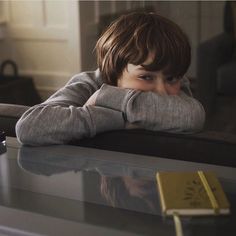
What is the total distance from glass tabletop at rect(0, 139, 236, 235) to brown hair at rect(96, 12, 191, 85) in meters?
0.29

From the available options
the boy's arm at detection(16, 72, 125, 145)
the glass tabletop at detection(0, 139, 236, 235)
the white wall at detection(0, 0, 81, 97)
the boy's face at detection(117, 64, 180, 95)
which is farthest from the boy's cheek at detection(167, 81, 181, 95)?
the white wall at detection(0, 0, 81, 97)

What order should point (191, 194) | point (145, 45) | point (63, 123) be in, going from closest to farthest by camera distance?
point (191, 194) < point (63, 123) < point (145, 45)

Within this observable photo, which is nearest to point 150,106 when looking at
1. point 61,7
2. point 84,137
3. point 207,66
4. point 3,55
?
point 84,137

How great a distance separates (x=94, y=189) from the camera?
0.76 metres

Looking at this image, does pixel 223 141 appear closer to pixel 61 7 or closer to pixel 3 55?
pixel 61 7

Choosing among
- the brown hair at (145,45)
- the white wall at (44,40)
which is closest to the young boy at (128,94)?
the brown hair at (145,45)

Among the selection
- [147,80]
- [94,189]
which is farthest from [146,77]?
[94,189]

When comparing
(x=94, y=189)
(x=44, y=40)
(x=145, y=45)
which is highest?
(x=145, y=45)

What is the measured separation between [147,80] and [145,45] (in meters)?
0.08

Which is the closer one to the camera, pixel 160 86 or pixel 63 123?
pixel 63 123

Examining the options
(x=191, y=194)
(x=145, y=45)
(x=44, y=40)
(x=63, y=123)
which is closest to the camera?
(x=191, y=194)

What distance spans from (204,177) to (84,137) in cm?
35

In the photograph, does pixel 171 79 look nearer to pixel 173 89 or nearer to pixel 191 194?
pixel 173 89

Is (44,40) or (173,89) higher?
(173,89)
